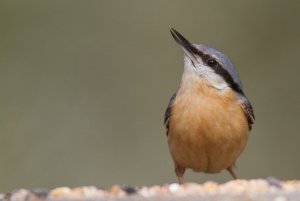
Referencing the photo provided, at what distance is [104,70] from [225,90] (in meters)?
4.43

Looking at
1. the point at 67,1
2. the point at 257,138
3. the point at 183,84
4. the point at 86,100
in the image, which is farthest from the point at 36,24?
the point at 183,84

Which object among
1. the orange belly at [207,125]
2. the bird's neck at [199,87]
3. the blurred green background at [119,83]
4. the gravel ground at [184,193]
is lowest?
the gravel ground at [184,193]

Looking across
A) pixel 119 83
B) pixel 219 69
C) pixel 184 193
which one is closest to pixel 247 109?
pixel 219 69

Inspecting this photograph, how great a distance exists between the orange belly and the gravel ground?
2.36 metres

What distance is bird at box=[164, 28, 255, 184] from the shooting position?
7520mm

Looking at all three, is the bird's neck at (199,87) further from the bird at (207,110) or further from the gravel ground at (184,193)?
the gravel ground at (184,193)

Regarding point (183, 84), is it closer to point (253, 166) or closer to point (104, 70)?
point (253, 166)

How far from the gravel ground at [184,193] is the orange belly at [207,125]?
236cm

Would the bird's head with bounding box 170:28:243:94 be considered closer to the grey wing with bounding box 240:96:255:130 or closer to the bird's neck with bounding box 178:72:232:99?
the bird's neck with bounding box 178:72:232:99

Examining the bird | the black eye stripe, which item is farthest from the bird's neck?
the black eye stripe

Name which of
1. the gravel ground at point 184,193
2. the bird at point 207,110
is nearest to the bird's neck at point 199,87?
the bird at point 207,110

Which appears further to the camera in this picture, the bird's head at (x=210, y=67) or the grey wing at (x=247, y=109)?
the grey wing at (x=247, y=109)

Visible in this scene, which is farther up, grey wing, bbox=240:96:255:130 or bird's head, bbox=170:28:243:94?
bird's head, bbox=170:28:243:94

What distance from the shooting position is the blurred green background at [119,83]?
10688 millimetres
